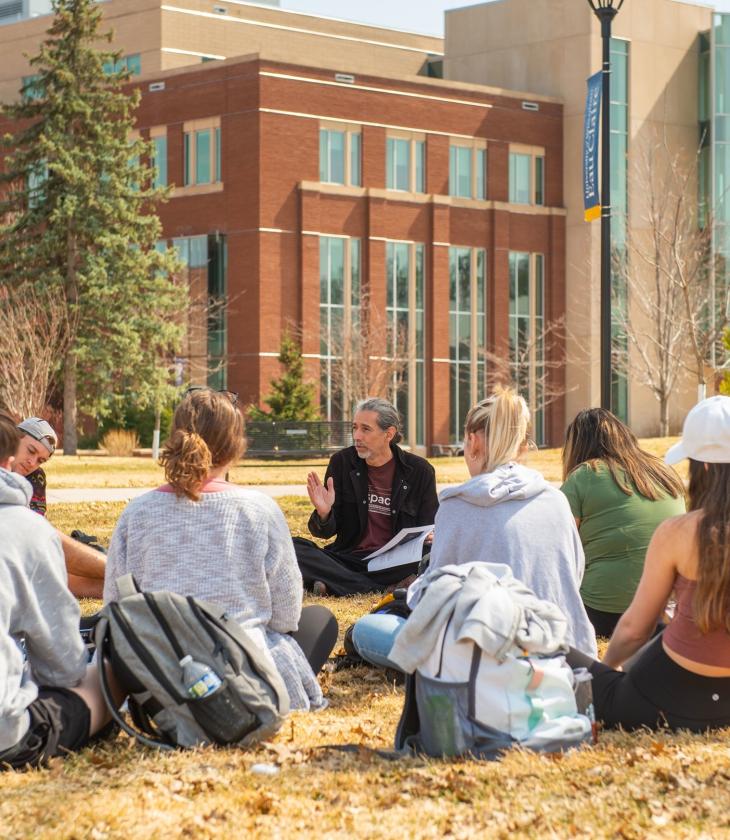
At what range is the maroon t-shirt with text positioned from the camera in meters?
9.34

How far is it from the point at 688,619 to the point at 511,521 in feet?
3.10

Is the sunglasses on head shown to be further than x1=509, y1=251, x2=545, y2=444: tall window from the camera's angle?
No

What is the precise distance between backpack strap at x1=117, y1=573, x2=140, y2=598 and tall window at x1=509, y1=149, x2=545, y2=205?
5007 centimetres

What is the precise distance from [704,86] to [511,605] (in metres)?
53.9

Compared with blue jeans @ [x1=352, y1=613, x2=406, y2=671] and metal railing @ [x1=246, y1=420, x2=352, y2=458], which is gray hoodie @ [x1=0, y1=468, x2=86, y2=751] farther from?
metal railing @ [x1=246, y1=420, x2=352, y2=458]

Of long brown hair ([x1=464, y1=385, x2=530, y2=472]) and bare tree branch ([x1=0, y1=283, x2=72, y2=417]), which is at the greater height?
bare tree branch ([x1=0, y1=283, x2=72, y2=417])

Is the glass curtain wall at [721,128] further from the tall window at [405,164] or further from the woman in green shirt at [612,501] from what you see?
the woman in green shirt at [612,501]

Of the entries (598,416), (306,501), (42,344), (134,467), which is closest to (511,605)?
(598,416)

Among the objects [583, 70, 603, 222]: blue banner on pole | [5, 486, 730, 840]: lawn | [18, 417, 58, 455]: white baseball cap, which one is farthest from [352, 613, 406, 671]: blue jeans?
[583, 70, 603, 222]: blue banner on pole

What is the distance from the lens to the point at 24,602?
467 centimetres

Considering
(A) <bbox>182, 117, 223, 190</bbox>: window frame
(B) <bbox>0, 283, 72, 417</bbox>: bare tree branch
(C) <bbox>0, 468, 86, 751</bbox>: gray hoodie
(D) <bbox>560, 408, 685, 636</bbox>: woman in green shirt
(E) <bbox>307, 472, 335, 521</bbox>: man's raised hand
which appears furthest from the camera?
(A) <bbox>182, 117, 223, 190</bbox>: window frame

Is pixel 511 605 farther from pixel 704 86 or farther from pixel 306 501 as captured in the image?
pixel 704 86

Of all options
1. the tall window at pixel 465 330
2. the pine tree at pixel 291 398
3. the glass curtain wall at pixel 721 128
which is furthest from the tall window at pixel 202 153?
the glass curtain wall at pixel 721 128

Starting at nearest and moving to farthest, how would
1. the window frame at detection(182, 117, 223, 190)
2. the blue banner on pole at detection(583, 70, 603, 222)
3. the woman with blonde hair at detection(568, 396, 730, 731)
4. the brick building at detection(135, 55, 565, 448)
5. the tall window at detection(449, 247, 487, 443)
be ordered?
the woman with blonde hair at detection(568, 396, 730, 731), the blue banner on pole at detection(583, 70, 603, 222), the brick building at detection(135, 55, 565, 448), the window frame at detection(182, 117, 223, 190), the tall window at detection(449, 247, 487, 443)
